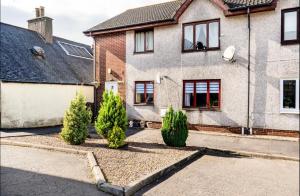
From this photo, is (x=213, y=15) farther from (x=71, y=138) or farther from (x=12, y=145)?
(x=12, y=145)

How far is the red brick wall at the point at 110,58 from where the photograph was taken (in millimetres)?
16516

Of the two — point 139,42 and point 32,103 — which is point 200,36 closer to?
point 139,42

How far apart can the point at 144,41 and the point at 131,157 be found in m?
9.09

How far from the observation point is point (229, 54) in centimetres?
1259

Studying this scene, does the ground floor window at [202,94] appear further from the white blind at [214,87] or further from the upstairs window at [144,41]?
the upstairs window at [144,41]

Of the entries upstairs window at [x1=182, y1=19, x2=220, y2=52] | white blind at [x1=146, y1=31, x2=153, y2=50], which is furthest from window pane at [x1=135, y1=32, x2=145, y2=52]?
upstairs window at [x1=182, y1=19, x2=220, y2=52]

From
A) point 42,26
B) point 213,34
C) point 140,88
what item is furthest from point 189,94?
point 42,26

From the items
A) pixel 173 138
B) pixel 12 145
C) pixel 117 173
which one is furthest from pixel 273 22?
pixel 12 145

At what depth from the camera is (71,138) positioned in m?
9.54

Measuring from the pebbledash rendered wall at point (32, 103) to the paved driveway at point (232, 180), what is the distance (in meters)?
9.83

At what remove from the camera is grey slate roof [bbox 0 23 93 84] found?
1599 cm

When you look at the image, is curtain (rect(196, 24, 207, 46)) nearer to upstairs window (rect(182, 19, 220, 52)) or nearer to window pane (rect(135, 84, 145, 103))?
upstairs window (rect(182, 19, 220, 52))

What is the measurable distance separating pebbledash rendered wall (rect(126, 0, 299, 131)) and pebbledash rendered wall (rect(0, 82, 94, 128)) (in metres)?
4.02

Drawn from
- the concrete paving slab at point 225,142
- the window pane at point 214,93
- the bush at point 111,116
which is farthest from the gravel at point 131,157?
the window pane at point 214,93
